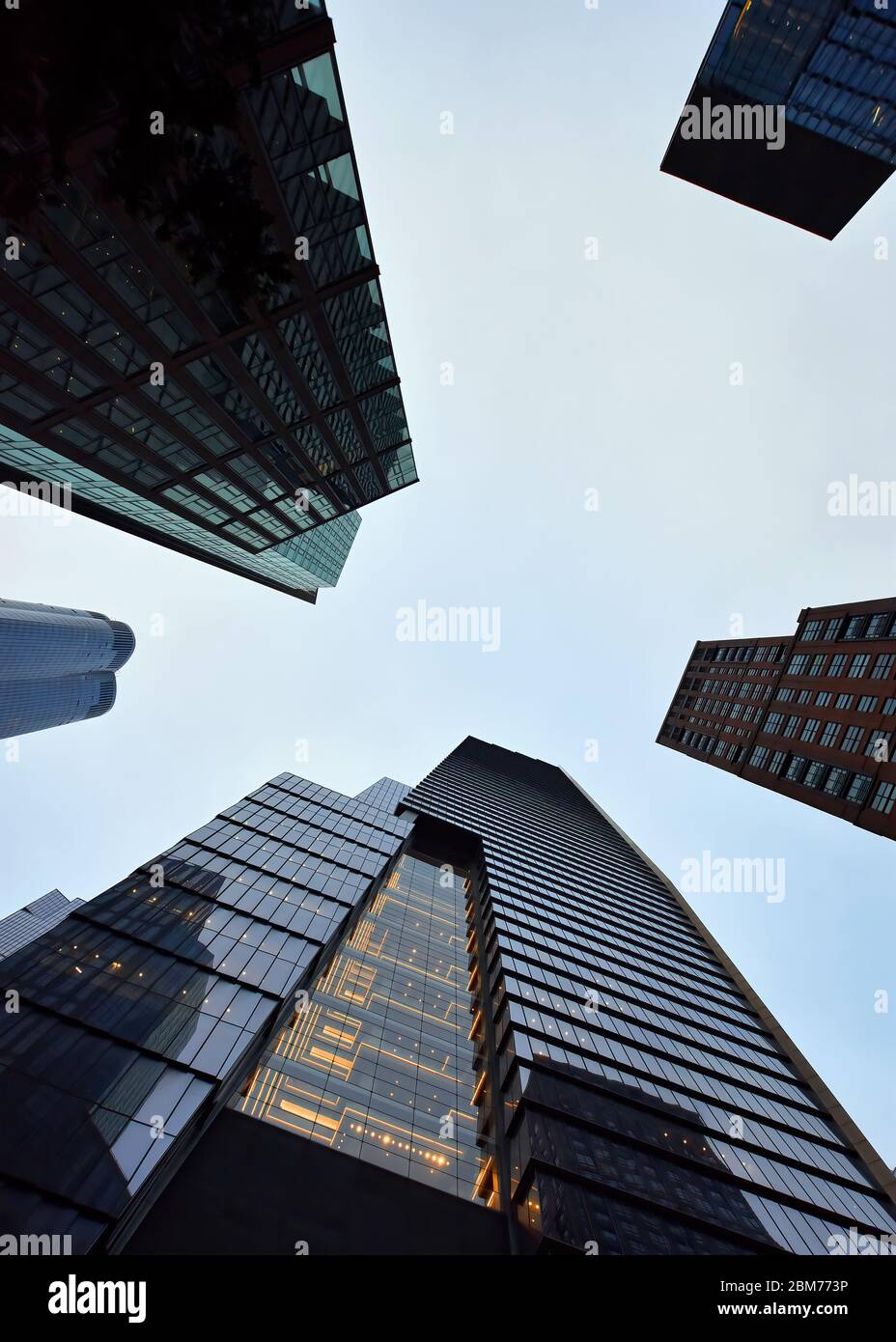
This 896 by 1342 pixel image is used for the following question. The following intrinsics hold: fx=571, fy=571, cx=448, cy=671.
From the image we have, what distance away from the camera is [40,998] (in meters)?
18.8

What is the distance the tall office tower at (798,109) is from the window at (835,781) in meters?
47.8

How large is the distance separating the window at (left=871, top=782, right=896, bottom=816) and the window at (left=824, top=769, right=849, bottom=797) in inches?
141

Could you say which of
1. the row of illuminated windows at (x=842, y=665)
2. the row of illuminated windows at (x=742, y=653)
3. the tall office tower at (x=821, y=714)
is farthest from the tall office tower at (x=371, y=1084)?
the row of illuminated windows at (x=742, y=653)

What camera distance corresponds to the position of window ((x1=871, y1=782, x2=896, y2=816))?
113 ft

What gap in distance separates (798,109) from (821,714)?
155 ft

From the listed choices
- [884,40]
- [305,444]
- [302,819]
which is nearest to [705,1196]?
[302,819]

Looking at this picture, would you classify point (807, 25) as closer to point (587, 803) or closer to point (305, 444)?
point (305, 444)

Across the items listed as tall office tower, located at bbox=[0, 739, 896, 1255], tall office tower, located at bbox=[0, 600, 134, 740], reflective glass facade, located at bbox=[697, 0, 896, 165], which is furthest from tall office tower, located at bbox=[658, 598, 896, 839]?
tall office tower, located at bbox=[0, 600, 134, 740]

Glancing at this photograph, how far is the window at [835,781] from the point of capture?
3972 cm

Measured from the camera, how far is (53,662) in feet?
500

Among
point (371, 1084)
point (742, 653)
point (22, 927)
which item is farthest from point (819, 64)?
point (22, 927)

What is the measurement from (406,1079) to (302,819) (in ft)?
66.3

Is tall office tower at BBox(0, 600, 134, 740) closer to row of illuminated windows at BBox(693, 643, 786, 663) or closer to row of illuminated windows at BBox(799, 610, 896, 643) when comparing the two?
row of illuminated windows at BBox(693, 643, 786, 663)

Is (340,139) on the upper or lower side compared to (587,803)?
upper
